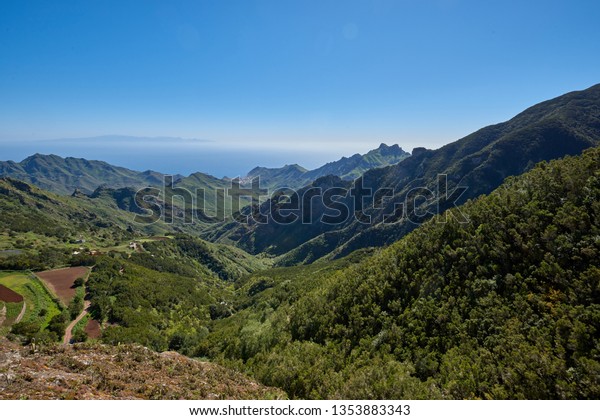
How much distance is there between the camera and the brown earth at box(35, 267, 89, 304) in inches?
3875

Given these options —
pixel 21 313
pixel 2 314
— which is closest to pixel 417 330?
pixel 21 313

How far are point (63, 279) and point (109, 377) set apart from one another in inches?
4557

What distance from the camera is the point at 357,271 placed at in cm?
7725

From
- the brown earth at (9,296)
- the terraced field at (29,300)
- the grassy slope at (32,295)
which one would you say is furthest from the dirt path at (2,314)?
the brown earth at (9,296)

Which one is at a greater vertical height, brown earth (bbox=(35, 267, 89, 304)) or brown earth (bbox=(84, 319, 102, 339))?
brown earth (bbox=(35, 267, 89, 304))

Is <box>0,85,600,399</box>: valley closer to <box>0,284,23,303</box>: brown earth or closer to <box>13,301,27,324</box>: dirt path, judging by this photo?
<box>13,301,27,324</box>: dirt path

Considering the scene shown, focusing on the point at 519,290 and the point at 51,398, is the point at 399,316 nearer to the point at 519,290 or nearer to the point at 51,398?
the point at 519,290

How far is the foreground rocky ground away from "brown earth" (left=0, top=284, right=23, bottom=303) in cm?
8113

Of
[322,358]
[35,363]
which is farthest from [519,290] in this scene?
[35,363]

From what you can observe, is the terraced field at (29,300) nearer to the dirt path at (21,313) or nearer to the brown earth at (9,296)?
the dirt path at (21,313)

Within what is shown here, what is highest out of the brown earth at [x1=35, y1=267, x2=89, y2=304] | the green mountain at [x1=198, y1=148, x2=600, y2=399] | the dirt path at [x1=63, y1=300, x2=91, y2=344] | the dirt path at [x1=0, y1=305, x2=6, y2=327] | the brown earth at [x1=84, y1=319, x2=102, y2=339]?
the green mountain at [x1=198, y1=148, x2=600, y2=399]

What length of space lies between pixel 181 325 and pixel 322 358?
254ft

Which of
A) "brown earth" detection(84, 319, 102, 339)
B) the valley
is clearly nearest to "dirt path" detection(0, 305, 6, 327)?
the valley

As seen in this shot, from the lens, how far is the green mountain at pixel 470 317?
103 feet
